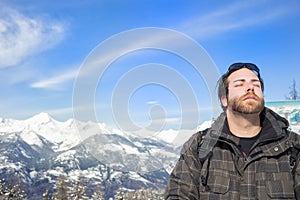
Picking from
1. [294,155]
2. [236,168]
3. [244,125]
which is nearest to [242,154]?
[236,168]

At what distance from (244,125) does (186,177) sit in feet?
2.64

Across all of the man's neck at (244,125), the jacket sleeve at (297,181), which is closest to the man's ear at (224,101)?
the man's neck at (244,125)

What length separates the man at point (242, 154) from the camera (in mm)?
3436

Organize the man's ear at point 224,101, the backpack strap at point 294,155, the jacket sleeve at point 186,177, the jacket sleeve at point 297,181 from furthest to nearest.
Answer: the man's ear at point 224,101 → the jacket sleeve at point 186,177 → the backpack strap at point 294,155 → the jacket sleeve at point 297,181

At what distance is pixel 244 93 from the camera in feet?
11.9

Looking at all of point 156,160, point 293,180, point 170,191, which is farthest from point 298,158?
point 156,160

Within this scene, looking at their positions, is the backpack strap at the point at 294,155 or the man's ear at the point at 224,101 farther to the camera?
the man's ear at the point at 224,101

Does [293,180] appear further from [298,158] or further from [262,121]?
[262,121]

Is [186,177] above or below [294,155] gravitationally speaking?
below

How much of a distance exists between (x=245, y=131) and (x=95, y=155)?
7.62 ft

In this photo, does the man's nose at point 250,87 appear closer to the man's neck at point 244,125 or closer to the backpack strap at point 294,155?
the man's neck at point 244,125

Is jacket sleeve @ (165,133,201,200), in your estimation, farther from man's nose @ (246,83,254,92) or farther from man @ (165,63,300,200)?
man's nose @ (246,83,254,92)

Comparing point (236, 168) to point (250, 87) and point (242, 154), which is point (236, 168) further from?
point (250, 87)

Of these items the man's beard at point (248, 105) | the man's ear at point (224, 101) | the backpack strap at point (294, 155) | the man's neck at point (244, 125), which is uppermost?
the man's ear at point (224, 101)
